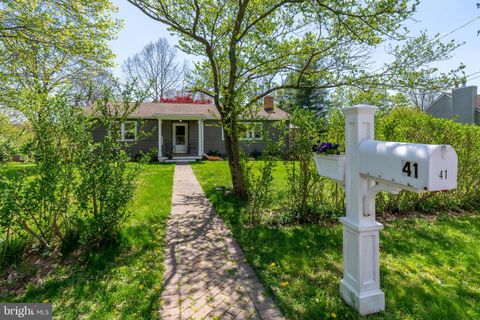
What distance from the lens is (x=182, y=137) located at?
18094mm

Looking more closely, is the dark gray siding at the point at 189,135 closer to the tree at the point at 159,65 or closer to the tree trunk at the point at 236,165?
the tree trunk at the point at 236,165

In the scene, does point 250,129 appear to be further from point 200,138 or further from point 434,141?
point 200,138

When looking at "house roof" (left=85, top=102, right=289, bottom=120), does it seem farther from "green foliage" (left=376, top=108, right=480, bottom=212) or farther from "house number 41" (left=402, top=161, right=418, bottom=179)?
"house number 41" (left=402, top=161, right=418, bottom=179)

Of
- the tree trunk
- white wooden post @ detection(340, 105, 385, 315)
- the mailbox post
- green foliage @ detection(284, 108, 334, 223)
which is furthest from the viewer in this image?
the tree trunk

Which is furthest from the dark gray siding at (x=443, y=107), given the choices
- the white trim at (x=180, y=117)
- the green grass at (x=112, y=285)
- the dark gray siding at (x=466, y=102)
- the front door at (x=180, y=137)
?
the green grass at (x=112, y=285)

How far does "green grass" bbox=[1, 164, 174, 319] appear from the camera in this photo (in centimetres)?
244

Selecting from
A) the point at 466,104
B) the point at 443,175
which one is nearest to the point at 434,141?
the point at 443,175

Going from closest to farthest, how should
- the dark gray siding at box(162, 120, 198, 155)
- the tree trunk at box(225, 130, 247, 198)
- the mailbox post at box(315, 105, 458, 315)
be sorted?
the mailbox post at box(315, 105, 458, 315)
the tree trunk at box(225, 130, 247, 198)
the dark gray siding at box(162, 120, 198, 155)

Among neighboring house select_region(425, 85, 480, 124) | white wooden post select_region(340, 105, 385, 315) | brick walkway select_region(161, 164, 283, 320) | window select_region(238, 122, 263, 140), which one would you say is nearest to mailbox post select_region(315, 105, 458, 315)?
white wooden post select_region(340, 105, 385, 315)

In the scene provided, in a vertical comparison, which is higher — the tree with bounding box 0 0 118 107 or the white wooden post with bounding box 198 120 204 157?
the tree with bounding box 0 0 118 107

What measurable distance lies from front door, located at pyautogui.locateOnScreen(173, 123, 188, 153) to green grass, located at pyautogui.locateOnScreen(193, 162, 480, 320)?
13.4m

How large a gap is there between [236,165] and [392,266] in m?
4.01

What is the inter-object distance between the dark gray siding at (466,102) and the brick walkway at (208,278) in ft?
74.6

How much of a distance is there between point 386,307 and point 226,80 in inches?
236
